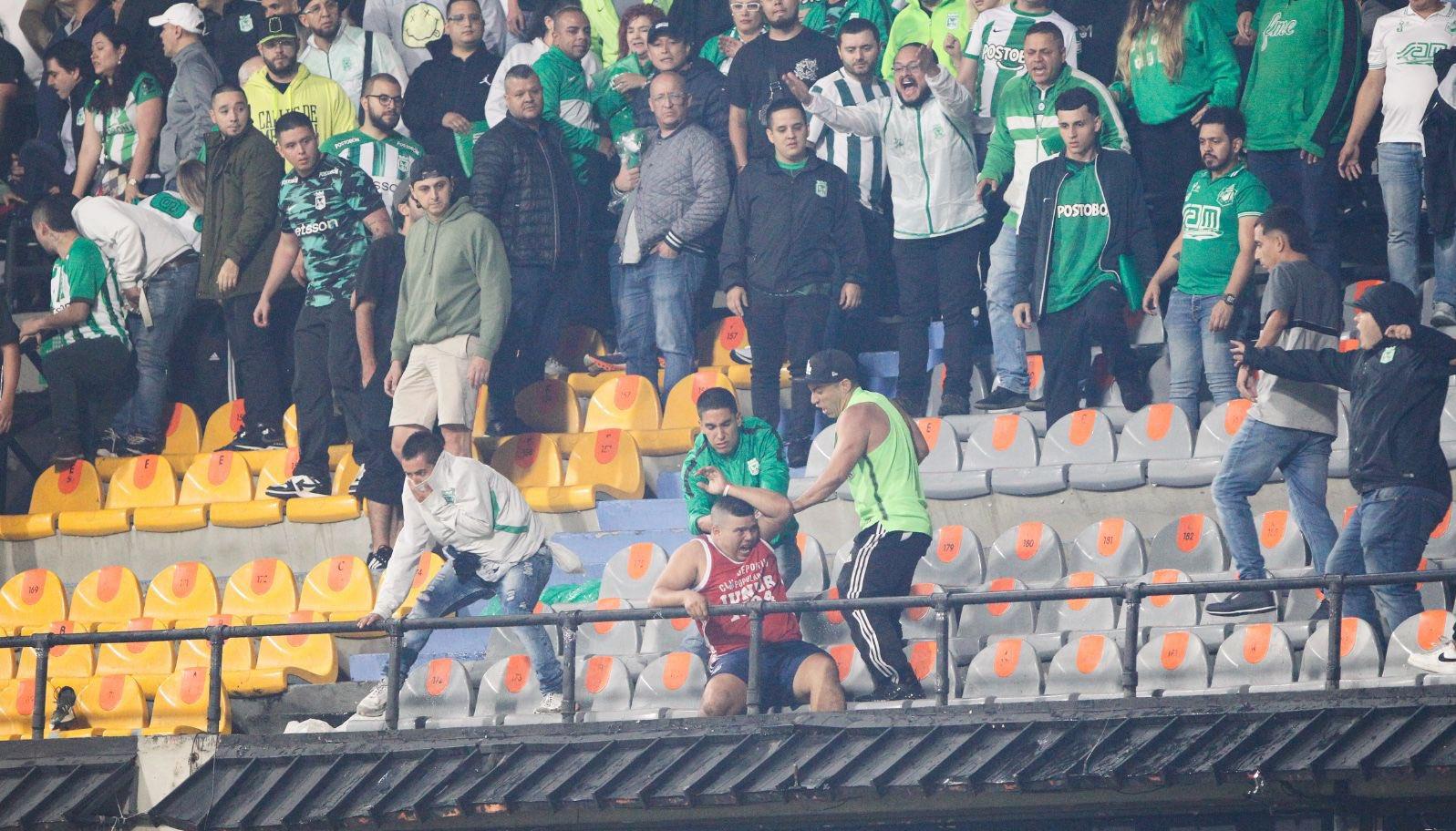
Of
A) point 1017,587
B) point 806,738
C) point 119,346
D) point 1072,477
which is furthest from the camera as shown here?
point 119,346

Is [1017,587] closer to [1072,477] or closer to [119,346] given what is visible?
[1072,477]

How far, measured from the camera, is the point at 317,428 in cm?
1316

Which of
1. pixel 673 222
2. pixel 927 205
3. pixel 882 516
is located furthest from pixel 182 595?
Answer: pixel 882 516

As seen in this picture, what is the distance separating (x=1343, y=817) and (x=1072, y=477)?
3013 mm

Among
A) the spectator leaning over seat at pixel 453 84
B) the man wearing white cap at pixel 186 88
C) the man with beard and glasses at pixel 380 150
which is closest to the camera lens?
the man with beard and glasses at pixel 380 150

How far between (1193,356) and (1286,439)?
6.90ft

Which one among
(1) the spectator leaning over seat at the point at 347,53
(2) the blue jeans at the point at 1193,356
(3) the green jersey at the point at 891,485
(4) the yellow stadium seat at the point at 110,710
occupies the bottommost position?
(4) the yellow stadium seat at the point at 110,710

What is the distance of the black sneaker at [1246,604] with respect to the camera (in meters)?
9.72

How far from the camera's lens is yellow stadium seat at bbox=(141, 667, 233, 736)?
11.2 metres

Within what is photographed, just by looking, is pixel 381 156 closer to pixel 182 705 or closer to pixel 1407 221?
pixel 182 705

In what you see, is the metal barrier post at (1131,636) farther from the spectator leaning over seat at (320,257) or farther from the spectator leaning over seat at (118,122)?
the spectator leaning over seat at (118,122)

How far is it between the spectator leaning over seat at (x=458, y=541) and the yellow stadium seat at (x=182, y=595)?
8.02ft

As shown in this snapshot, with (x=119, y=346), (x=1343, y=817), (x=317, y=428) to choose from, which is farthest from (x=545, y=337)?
(x=1343, y=817)

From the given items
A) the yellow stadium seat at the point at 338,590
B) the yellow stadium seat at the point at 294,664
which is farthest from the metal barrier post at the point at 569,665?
the yellow stadium seat at the point at 338,590
